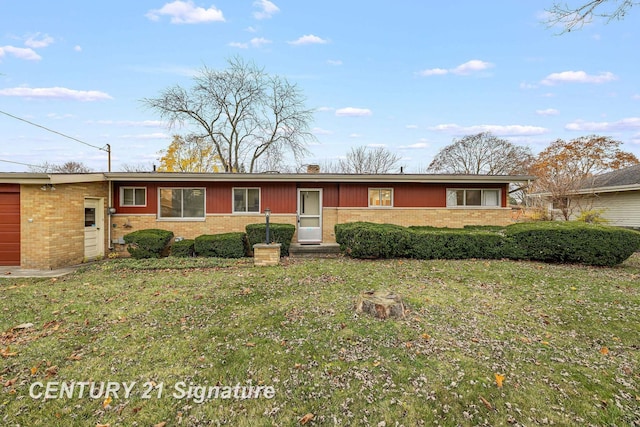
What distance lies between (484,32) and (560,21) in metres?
7.88

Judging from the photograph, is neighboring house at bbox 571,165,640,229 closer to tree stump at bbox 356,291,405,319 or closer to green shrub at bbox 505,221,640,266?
green shrub at bbox 505,221,640,266

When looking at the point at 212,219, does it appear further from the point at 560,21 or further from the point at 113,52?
the point at 560,21

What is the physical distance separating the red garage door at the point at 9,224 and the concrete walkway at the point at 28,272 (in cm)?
42

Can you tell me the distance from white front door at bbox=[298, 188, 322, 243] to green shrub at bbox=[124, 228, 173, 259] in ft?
16.4

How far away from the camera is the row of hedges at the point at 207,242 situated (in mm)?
9984

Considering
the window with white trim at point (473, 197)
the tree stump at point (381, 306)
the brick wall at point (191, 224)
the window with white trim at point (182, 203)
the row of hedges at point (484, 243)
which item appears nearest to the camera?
the tree stump at point (381, 306)

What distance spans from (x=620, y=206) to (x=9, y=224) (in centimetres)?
2630

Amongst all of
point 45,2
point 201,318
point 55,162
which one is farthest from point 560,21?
point 55,162

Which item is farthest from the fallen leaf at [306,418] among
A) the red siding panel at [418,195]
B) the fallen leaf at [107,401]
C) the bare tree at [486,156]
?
the bare tree at [486,156]

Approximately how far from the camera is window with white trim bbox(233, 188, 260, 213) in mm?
11391

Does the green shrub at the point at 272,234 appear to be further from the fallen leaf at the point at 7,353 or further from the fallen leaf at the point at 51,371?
the fallen leaf at the point at 51,371

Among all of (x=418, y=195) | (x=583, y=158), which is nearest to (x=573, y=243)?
(x=418, y=195)

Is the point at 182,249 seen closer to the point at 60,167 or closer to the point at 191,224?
the point at 191,224

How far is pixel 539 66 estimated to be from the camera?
13.0 m
